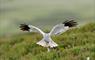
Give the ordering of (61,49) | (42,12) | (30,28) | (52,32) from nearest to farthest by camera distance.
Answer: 1. (52,32)
2. (30,28)
3. (61,49)
4. (42,12)

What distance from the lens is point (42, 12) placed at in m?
67.6

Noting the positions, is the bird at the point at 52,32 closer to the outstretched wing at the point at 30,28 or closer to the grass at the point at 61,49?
the outstretched wing at the point at 30,28

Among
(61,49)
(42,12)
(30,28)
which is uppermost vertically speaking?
(30,28)

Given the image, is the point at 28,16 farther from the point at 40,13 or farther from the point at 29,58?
the point at 29,58

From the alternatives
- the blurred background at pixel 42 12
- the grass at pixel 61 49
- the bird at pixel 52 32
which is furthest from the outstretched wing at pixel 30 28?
the blurred background at pixel 42 12

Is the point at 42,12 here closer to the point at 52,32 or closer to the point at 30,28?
the point at 30,28

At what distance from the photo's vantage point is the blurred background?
5812cm

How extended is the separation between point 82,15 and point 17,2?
1932cm

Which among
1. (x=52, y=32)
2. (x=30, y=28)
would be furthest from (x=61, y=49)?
(x=30, y=28)

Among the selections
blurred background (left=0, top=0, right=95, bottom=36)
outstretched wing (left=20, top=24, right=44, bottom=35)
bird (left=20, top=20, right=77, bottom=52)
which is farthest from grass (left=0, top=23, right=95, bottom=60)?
blurred background (left=0, top=0, right=95, bottom=36)

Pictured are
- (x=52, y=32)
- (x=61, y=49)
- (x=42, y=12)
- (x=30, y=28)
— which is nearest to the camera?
(x=52, y=32)

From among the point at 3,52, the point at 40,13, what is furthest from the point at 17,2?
the point at 3,52

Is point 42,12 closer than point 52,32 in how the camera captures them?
No

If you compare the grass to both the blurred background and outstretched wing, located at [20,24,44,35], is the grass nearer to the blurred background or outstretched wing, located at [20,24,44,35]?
outstretched wing, located at [20,24,44,35]
